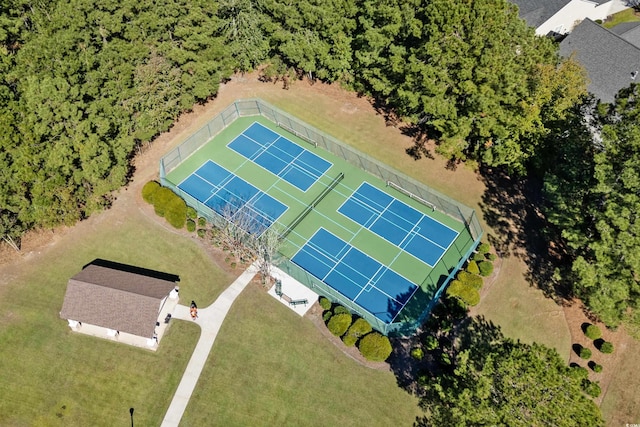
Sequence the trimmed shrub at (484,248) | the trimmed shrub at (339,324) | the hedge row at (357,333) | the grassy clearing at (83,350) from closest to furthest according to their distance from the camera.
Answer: the grassy clearing at (83,350)
the hedge row at (357,333)
the trimmed shrub at (339,324)
the trimmed shrub at (484,248)

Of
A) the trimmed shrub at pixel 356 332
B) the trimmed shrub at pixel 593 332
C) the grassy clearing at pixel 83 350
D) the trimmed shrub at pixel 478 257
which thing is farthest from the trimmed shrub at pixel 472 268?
the grassy clearing at pixel 83 350

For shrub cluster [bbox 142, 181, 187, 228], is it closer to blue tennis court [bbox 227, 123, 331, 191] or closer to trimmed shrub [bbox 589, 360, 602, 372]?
blue tennis court [bbox 227, 123, 331, 191]

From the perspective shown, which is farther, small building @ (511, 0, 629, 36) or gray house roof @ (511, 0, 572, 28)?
small building @ (511, 0, 629, 36)

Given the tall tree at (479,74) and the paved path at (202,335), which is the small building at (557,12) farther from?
the paved path at (202,335)

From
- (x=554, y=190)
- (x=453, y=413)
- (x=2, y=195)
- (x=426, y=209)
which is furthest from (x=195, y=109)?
(x=453, y=413)

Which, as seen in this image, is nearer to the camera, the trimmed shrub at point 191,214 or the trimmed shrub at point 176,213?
the trimmed shrub at point 176,213

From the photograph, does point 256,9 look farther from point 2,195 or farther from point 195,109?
→ point 2,195

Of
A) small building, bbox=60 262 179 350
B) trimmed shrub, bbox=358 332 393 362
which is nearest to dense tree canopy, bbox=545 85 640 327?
trimmed shrub, bbox=358 332 393 362

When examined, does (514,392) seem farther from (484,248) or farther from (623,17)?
(623,17)
